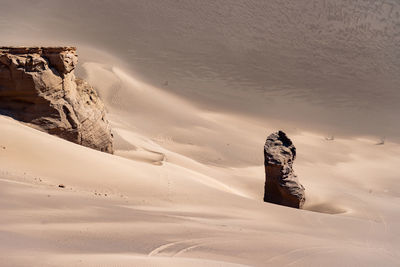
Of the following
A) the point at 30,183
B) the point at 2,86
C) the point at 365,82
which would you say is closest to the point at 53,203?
the point at 30,183

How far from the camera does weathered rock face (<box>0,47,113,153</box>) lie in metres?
6.72

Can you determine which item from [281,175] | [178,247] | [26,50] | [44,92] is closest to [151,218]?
[178,247]

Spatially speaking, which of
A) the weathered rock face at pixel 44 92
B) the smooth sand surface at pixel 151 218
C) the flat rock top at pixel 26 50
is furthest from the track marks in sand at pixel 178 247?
the flat rock top at pixel 26 50

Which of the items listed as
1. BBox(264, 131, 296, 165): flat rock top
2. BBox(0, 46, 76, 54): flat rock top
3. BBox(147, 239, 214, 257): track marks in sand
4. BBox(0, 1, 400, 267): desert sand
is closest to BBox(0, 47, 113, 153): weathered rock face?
BBox(0, 46, 76, 54): flat rock top

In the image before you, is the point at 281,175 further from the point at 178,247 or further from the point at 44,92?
the point at 178,247

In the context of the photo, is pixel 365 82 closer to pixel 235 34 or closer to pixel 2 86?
pixel 235 34

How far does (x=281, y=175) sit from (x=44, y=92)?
3786 millimetres

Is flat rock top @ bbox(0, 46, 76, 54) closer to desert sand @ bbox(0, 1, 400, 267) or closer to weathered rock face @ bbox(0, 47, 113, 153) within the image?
weathered rock face @ bbox(0, 47, 113, 153)

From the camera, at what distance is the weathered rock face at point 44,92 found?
6719 millimetres

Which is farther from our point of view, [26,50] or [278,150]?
[278,150]

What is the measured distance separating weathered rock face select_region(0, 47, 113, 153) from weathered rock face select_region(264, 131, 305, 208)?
109 inches

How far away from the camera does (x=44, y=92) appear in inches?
270

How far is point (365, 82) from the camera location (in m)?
23.6

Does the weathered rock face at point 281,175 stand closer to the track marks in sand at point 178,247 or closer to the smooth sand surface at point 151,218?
the smooth sand surface at point 151,218
